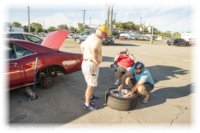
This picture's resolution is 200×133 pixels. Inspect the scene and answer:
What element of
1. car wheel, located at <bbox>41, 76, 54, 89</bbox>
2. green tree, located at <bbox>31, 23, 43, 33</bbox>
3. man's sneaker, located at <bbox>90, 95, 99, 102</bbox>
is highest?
green tree, located at <bbox>31, 23, 43, 33</bbox>

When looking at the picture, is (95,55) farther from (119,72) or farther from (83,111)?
(119,72)

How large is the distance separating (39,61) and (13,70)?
0.67 metres

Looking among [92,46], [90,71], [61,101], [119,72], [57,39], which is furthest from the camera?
[119,72]

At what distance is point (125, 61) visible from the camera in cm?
543

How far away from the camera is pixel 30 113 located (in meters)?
3.67

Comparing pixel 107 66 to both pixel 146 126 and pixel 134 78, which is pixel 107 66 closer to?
pixel 134 78

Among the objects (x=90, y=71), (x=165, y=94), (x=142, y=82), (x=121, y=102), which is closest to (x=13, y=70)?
(x=90, y=71)

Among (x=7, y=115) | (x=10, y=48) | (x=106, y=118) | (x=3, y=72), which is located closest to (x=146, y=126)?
(x=106, y=118)

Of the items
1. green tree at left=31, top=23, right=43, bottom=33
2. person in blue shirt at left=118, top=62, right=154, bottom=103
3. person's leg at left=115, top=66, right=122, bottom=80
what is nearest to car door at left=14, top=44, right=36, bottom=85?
person in blue shirt at left=118, top=62, right=154, bottom=103

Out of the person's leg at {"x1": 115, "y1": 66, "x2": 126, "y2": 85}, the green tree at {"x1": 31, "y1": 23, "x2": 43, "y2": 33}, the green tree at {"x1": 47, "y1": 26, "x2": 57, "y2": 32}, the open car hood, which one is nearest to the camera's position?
the open car hood

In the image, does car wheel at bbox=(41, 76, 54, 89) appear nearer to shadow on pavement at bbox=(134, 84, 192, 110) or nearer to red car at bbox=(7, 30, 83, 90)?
red car at bbox=(7, 30, 83, 90)

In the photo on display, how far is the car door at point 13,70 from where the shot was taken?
12.8 ft

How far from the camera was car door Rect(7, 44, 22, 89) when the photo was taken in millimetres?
3910

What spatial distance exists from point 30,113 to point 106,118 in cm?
145
